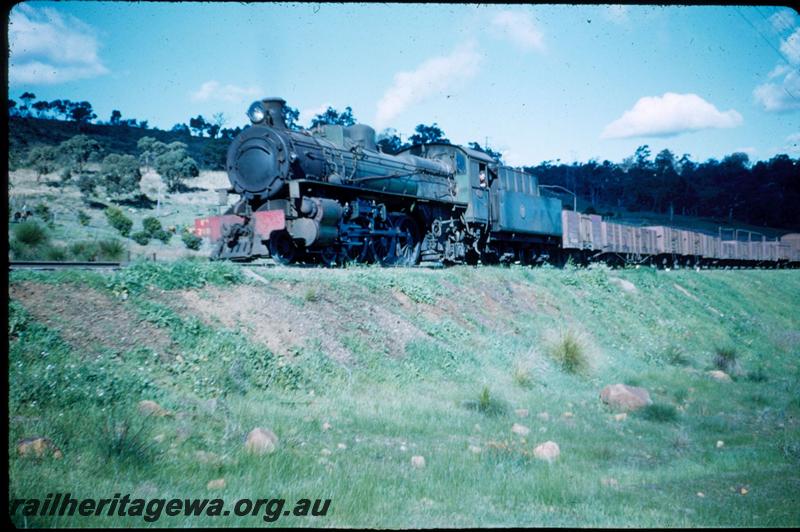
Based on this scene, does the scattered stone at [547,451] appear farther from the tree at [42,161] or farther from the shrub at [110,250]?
the tree at [42,161]

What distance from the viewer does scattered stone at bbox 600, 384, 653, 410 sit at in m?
8.51

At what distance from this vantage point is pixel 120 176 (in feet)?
144

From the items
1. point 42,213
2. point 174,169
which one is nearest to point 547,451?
point 42,213

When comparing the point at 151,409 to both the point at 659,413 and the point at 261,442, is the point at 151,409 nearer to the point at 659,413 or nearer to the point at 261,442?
the point at 261,442

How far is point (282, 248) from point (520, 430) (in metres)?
8.09

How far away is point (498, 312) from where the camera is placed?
1309 cm

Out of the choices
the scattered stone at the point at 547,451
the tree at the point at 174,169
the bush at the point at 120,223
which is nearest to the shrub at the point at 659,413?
the scattered stone at the point at 547,451

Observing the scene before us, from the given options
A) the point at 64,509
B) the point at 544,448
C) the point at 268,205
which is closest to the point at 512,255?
the point at 268,205

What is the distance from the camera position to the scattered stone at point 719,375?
1180 centimetres

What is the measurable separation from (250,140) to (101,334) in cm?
786

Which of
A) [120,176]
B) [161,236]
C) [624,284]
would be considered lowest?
[624,284]

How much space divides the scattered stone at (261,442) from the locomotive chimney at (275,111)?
9.69m

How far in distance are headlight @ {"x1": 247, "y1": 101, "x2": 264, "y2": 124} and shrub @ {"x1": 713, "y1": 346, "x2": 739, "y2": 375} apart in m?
12.4

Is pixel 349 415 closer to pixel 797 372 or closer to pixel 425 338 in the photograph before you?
pixel 425 338
